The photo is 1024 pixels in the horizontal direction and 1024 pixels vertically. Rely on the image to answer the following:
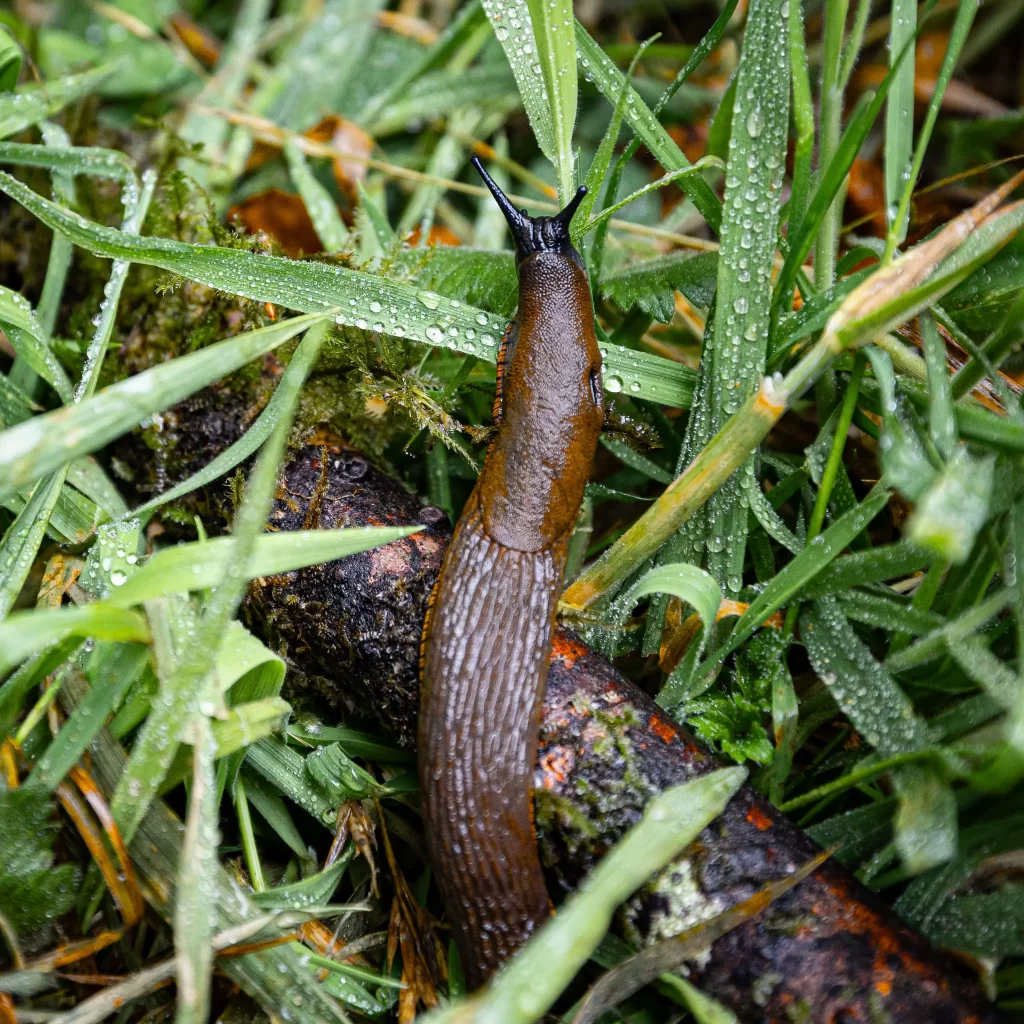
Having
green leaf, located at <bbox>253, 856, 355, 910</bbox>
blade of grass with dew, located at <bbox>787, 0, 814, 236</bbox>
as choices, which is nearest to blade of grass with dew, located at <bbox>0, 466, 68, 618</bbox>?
green leaf, located at <bbox>253, 856, 355, 910</bbox>

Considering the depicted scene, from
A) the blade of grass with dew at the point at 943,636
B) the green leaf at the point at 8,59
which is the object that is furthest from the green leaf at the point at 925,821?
the green leaf at the point at 8,59

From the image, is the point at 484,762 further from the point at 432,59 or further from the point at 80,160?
the point at 432,59

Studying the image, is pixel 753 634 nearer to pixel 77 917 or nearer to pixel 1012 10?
pixel 77 917

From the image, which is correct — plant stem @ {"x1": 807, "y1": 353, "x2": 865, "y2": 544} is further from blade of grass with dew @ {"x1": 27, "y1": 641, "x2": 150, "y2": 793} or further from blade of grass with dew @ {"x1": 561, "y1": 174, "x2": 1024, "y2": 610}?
blade of grass with dew @ {"x1": 27, "y1": 641, "x2": 150, "y2": 793}

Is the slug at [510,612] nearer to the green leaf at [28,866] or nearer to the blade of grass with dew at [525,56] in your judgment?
the blade of grass with dew at [525,56]

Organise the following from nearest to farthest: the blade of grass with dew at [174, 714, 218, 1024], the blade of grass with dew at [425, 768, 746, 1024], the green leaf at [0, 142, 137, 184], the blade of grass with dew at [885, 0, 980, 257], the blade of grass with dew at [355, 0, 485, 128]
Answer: the blade of grass with dew at [425, 768, 746, 1024] < the blade of grass with dew at [174, 714, 218, 1024] < the blade of grass with dew at [885, 0, 980, 257] < the green leaf at [0, 142, 137, 184] < the blade of grass with dew at [355, 0, 485, 128]

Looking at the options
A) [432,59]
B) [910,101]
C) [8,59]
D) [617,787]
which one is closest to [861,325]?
[910,101]

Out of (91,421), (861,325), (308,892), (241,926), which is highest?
(861,325)
